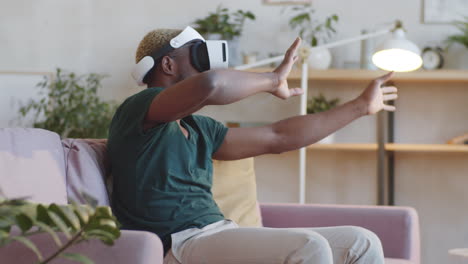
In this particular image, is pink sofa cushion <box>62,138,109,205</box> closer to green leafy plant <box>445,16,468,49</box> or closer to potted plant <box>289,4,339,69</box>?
potted plant <box>289,4,339,69</box>

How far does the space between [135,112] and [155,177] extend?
0.59 ft

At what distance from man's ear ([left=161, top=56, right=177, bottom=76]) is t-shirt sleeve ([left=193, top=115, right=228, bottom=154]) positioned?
0.15 metres

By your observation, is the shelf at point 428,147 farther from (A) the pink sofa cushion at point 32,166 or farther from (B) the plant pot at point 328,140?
(A) the pink sofa cushion at point 32,166

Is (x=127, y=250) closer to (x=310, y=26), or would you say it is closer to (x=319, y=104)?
(x=319, y=104)

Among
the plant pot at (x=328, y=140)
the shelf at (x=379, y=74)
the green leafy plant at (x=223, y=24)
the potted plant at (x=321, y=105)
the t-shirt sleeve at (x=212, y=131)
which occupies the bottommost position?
the plant pot at (x=328, y=140)

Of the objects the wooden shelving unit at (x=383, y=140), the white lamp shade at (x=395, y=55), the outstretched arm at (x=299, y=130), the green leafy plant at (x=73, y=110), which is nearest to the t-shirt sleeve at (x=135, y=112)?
the outstretched arm at (x=299, y=130)

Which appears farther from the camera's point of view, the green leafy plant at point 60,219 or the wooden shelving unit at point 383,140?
the wooden shelving unit at point 383,140

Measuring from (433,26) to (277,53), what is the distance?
0.91 meters

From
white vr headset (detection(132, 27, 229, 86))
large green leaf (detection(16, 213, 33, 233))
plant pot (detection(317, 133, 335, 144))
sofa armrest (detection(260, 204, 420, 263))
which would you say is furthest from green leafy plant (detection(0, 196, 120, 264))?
plant pot (detection(317, 133, 335, 144))

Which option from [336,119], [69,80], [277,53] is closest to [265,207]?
[336,119]

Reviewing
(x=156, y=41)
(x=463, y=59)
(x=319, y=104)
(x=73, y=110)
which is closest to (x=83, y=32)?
(x=73, y=110)

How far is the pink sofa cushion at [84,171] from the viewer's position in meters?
2.06

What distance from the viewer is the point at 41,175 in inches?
76.5

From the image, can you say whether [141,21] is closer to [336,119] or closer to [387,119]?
[387,119]
